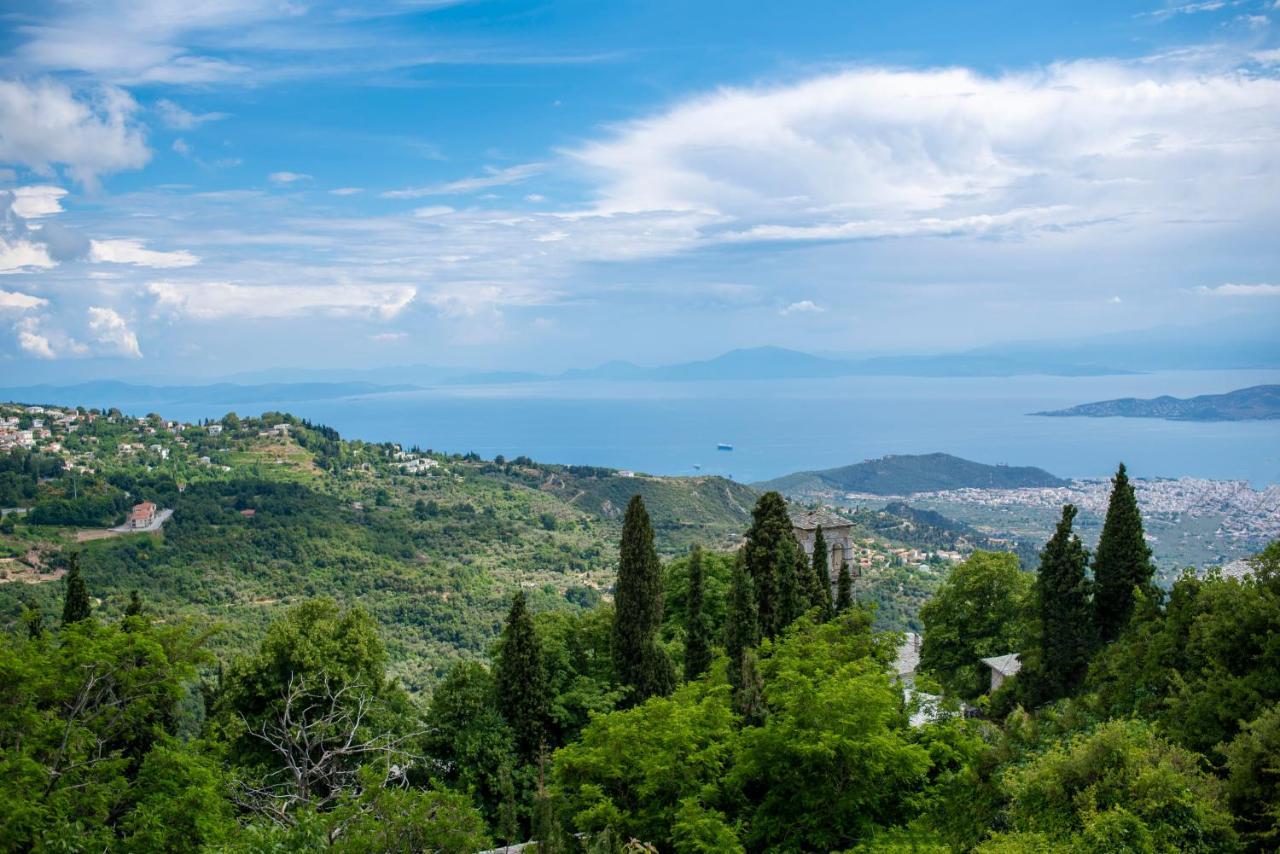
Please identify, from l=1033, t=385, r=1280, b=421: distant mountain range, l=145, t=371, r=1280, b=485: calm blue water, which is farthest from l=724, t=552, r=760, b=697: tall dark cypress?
l=1033, t=385, r=1280, b=421: distant mountain range

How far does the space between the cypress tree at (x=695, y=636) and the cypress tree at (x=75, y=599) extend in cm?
1284

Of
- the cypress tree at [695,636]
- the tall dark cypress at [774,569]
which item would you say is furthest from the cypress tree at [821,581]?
the cypress tree at [695,636]

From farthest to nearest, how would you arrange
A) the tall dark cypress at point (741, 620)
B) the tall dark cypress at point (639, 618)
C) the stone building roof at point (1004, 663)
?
1. the stone building roof at point (1004, 663)
2. the tall dark cypress at point (741, 620)
3. the tall dark cypress at point (639, 618)

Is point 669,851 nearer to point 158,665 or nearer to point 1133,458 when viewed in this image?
point 158,665

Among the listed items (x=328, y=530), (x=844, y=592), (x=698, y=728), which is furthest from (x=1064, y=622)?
(x=328, y=530)

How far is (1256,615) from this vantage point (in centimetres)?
1223

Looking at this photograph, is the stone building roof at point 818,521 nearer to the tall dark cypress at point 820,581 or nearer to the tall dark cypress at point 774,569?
the tall dark cypress at point 820,581

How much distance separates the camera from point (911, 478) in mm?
107375

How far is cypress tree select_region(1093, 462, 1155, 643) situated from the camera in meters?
18.8

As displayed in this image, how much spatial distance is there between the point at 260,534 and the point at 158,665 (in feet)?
145

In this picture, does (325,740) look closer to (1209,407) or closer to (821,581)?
(821,581)

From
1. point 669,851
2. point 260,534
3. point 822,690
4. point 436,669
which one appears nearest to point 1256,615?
point 822,690

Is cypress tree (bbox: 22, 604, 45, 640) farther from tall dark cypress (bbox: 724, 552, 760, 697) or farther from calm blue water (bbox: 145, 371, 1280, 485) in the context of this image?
calm blue water (bbox: 145, 371, 1280, 485)

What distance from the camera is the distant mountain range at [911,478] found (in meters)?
104
